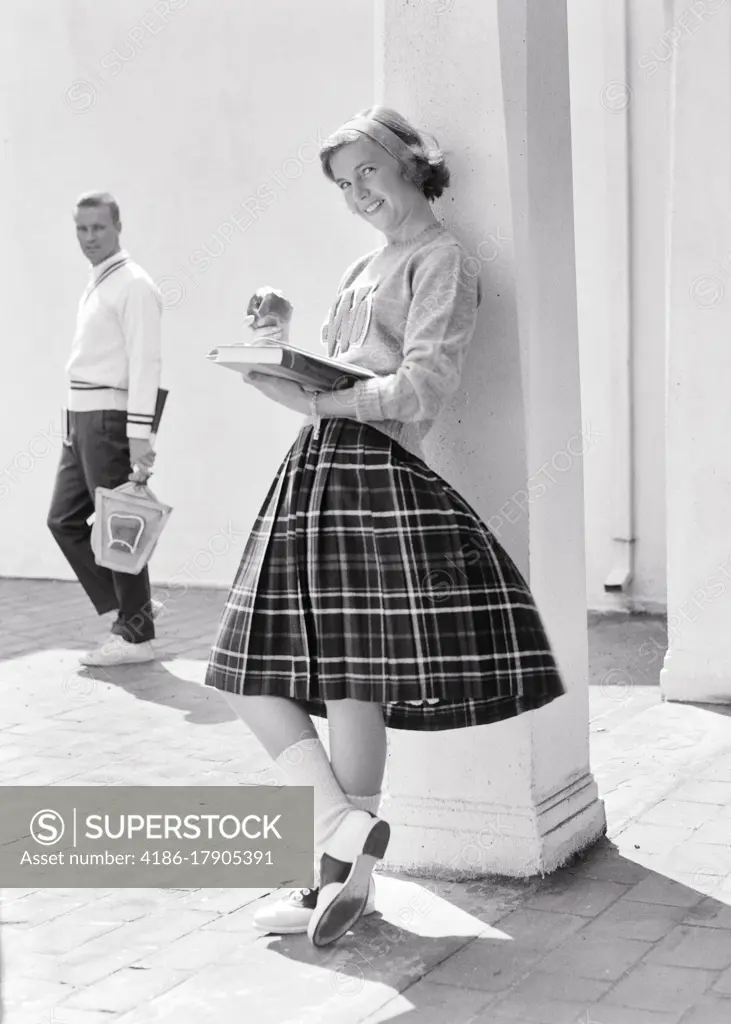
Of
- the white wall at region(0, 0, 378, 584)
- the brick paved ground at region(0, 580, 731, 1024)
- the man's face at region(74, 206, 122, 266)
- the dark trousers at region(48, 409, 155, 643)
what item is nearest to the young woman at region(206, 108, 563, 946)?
the brick paved ground at region(0, 580, 731, 1024)

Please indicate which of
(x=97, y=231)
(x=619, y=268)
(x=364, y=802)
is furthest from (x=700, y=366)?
(x=364, y=802)

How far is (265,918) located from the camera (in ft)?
11.5

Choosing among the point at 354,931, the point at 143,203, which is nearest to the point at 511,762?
the point at 354,931

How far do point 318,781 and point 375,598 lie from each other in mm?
439

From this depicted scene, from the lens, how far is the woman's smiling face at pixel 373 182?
3.50 metres

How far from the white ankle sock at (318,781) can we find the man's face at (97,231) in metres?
4.05

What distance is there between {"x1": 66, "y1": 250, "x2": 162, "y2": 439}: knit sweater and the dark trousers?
4.2 inches

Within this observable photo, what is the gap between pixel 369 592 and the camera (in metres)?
3.33

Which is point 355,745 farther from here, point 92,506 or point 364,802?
point 92,506

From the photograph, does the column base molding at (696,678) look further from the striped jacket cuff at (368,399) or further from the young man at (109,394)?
the striped jacket cuff at (368,399)

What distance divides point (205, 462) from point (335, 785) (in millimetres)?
6001

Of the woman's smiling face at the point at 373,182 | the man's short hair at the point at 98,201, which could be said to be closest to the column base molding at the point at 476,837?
the woman's smiling face at the point at 373,182

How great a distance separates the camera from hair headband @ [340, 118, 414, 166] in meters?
3.49

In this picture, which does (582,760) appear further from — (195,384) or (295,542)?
(195,384)
